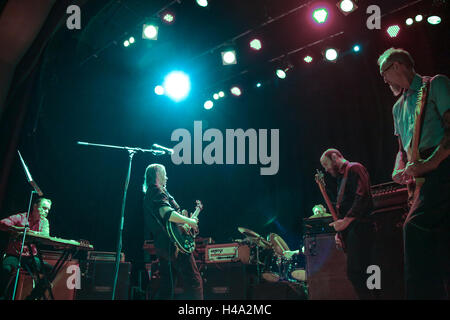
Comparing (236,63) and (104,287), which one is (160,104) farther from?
(104,287)

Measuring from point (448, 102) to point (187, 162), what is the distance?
4946 millimetres

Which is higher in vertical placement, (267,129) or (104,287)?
(267,129)

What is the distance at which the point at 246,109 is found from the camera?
23.8 ft

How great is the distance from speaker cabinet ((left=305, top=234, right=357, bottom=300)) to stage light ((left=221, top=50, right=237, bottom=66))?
11.9 ft

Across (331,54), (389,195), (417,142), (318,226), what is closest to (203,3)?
(331,54)

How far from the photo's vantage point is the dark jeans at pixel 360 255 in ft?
10.3

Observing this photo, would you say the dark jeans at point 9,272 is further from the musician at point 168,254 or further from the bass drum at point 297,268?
the bass drum at point 297,268

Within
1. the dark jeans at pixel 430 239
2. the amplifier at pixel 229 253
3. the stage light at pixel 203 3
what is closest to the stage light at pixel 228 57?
the stage light at pixel 203 3

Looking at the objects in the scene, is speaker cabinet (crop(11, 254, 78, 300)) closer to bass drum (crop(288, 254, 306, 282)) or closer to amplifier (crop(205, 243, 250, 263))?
amplifier (crop(205, 243, 250, 263))

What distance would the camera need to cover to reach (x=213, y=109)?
7.29 metres

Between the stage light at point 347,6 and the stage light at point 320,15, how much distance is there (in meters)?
0.27

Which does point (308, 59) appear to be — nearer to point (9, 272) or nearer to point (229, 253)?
point (229, 253)
